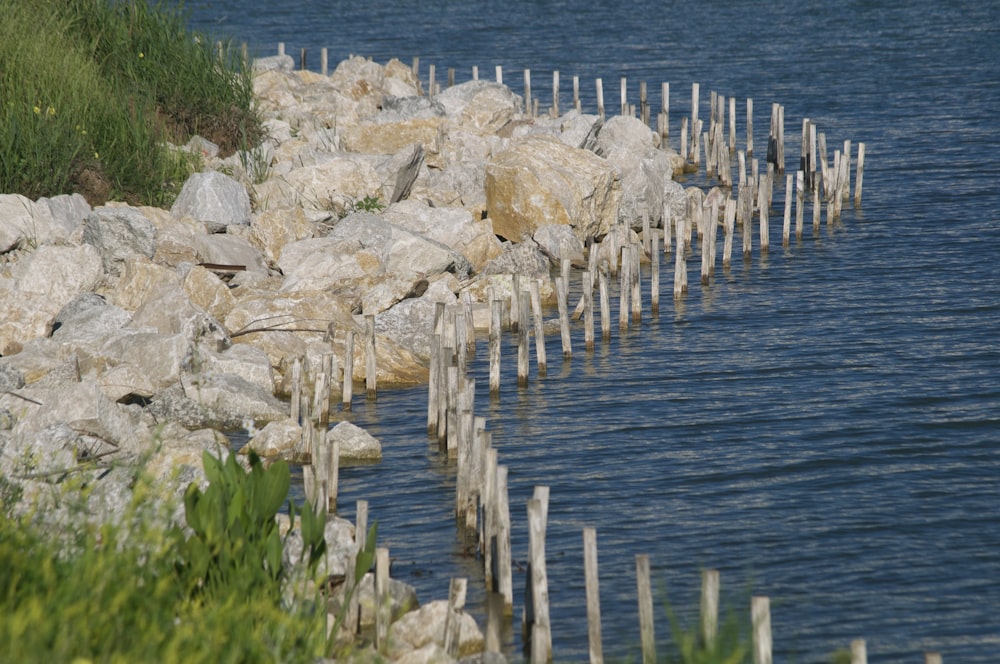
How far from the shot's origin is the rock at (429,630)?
1029 cm

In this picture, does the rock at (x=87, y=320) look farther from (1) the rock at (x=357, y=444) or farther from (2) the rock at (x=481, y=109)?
(2) the rock at (x=481, y=109)

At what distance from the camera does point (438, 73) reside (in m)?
47.8

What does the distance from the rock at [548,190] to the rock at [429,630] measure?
1443cm

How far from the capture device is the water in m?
11.8

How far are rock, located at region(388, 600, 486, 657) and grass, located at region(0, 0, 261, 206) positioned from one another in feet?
46.4

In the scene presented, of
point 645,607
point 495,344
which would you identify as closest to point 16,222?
point 495,344

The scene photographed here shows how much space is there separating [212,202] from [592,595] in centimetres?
1450

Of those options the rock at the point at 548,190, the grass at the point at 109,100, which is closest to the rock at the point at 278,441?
the grass at the point at 109,100

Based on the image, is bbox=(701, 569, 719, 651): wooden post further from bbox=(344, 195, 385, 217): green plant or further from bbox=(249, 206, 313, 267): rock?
bbox=(344, 195, 385, 217): green plant

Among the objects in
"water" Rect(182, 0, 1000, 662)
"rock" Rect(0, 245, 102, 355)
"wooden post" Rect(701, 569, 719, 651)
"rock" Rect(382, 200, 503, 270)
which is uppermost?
"wooden post" Rect(701, 569, 719, 651)

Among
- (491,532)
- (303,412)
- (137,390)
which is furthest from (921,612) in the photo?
(137,390)

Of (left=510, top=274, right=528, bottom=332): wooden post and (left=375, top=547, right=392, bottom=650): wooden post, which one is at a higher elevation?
(left=375, top=547, right=392, bottom=650): wooden post

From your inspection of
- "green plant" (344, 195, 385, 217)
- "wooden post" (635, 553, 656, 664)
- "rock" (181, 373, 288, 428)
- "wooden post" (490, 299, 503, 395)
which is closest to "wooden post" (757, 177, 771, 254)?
"green plant" (344, 195, 385, 217)

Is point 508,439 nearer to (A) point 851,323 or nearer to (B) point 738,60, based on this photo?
(A) point 851,323
